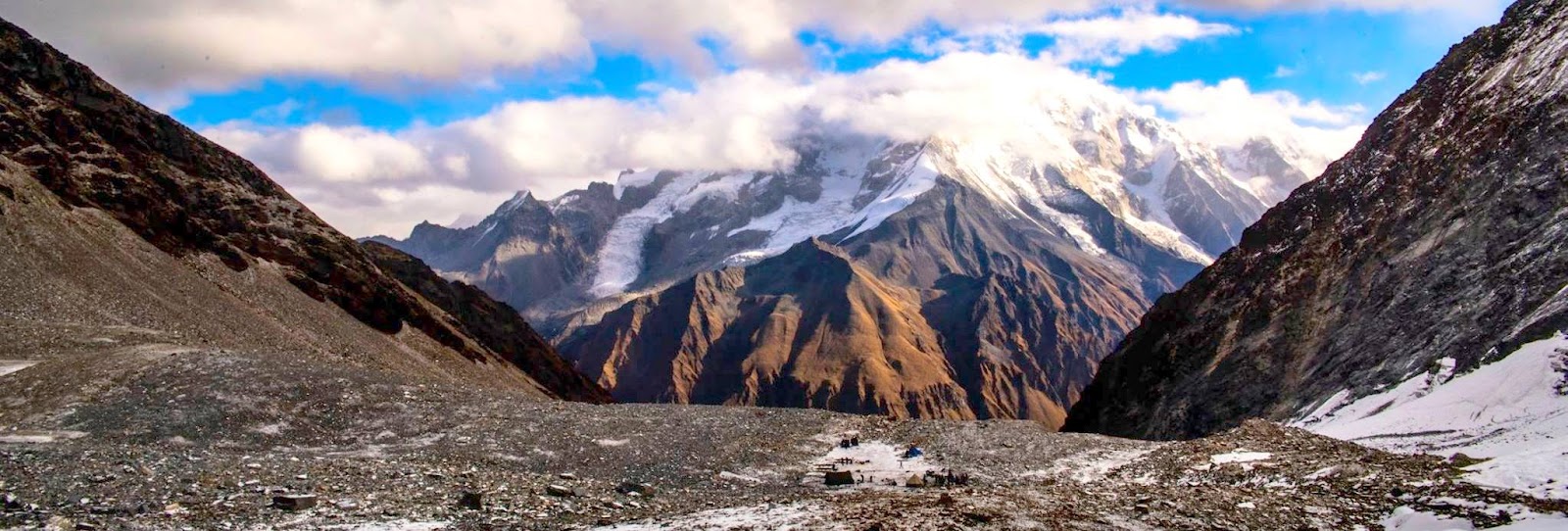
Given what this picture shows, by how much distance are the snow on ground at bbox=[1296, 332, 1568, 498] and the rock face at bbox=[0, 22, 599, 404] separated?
187ft

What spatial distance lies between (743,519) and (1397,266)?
162 ft

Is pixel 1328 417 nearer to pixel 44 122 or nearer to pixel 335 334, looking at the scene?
pixel 335 334

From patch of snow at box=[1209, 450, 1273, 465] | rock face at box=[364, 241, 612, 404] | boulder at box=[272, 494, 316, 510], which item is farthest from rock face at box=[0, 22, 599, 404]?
patch of snow at box=[1209, 450, 1273, 465]

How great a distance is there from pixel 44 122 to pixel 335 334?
1244 inches

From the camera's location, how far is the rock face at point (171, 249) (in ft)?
213

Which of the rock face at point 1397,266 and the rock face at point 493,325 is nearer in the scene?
the rock face at point 1397,266

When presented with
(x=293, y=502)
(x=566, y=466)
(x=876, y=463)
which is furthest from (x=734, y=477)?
(x=293, y=502)

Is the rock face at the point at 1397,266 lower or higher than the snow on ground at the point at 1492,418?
higher

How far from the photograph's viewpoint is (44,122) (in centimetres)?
8512

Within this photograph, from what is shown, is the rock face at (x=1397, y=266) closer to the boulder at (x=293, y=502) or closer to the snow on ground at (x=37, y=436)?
Answer: the boulder at (x=293, y=502)

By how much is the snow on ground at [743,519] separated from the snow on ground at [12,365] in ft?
110

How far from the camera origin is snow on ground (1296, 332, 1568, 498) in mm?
28781

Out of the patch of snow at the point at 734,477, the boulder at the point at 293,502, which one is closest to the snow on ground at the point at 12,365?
the boulder at the point at 293,502

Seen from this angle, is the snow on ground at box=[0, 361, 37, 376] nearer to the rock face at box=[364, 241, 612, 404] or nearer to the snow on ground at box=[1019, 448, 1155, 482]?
the snow on ground at box=[1019, 448, 1155, 482]
